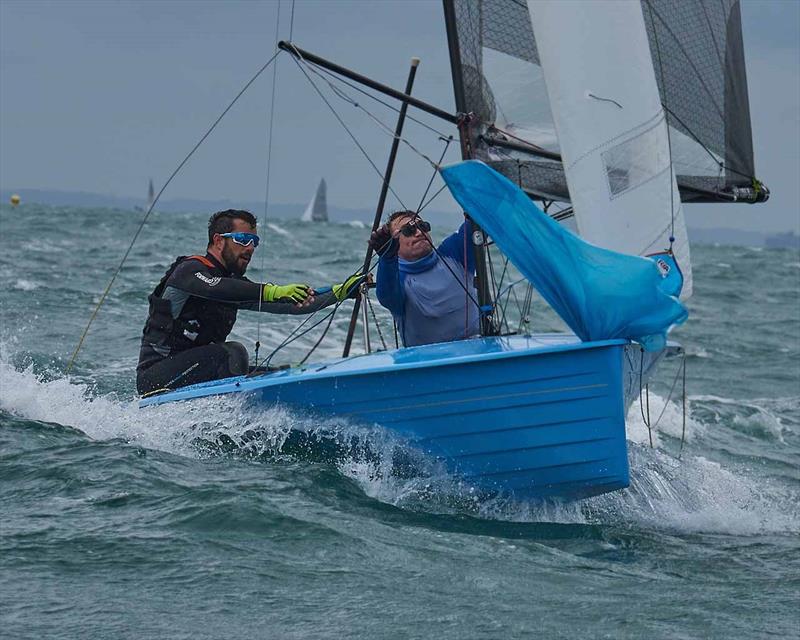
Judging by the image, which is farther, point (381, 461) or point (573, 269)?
point (381, 461)

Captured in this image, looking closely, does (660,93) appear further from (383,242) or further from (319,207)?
(319,207)

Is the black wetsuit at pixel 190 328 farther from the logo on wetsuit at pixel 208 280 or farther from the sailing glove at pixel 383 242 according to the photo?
the sailing glove at pixel 383 242

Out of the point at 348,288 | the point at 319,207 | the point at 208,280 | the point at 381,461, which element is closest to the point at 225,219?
the point at 208,280

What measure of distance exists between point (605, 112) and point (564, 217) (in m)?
1.19

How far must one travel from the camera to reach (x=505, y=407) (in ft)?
15.2

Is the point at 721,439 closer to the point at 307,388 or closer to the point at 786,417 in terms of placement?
the point at 786,417

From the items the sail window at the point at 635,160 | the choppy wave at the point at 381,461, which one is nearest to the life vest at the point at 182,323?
the choppy wave at the point at 381,461

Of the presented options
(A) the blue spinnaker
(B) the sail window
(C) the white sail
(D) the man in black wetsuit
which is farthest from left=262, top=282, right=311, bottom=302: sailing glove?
(B) the sail window

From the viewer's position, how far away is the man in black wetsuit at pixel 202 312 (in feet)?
18.0

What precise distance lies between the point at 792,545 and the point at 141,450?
272 centimetres

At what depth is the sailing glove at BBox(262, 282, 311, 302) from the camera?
5355 mm

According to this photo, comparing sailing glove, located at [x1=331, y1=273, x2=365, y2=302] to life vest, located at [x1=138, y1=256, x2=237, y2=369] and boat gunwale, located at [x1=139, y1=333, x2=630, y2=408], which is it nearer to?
boat gunwale, located at [x1=139, y1=333, x2=630, y2=408]

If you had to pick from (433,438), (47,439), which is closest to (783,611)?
(433,438)

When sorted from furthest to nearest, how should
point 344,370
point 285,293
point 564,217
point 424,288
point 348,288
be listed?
1. point 564,217
2. point 424,288
3. point 348,288
4. point 285,293
5. point 344,370
